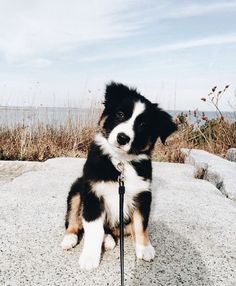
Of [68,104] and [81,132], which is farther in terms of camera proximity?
[68,104]

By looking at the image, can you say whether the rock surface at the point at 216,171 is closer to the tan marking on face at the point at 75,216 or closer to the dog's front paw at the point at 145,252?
the dog's front paw at the point at 145,252

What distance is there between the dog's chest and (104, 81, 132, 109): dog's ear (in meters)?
0.56

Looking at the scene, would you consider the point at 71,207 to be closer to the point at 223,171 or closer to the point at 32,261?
the point at 32,261

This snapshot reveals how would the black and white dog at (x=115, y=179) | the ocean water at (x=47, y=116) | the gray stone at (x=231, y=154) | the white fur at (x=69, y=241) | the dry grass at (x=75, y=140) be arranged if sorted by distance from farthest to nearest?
1. the ocean water at (x=47, y=116)
2. the gray stone at (x=231, y=154)
3. the dry grass at (x=75, y=140)
4. the white fur at (x=69, y=241)
5. the black and white dog at (x=115, y=179)

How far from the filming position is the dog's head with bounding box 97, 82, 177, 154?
2877 millimetres

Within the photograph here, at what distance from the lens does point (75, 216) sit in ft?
10.7

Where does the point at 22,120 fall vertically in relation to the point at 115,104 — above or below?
below

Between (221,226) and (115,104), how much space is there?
64.9 inches

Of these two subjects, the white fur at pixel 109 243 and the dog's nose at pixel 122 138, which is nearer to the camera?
the dog's nose at pixel 122 138

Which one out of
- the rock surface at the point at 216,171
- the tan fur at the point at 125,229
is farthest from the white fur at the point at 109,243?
the rock surface at the point at 216,171

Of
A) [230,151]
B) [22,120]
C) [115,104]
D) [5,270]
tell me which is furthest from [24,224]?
[230,151]

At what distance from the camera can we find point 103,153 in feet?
10.0

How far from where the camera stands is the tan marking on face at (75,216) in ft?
10.6

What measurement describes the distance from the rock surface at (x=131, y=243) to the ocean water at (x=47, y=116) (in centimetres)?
367
